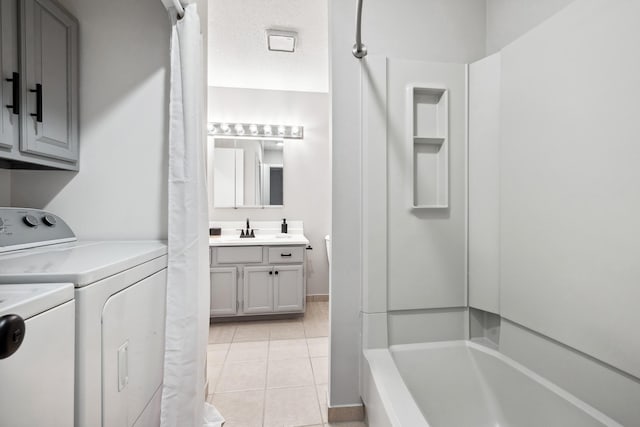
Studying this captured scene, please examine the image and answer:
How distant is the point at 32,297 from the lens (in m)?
0.57

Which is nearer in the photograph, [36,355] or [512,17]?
[36,355]

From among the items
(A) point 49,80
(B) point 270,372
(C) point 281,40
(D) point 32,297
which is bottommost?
(B) point 270,372

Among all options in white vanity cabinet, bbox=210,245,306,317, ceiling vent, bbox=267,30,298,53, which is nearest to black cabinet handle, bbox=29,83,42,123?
ceiling vent, bbox=267,30,298,53

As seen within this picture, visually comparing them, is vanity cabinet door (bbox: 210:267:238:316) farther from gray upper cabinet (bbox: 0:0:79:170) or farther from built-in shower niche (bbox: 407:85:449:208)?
built-in shower niche (bbox: 407:85:449:208)

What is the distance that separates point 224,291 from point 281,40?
92.7 inches

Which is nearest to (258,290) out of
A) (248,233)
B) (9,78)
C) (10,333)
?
(248,233)

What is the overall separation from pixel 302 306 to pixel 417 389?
1614 millimetres

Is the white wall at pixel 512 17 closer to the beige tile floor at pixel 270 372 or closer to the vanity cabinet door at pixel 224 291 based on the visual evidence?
the beige tile floor at pixel 270 372

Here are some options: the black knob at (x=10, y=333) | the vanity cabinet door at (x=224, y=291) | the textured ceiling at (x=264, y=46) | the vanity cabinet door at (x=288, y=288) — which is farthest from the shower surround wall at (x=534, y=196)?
the vanity cabinet door at (x=224, y=291)

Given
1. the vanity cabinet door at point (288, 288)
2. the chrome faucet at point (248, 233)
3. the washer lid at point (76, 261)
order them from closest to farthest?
the washer lid at point (76, 261) < the vanity cabinet door at point (288, 288) < the chrome faucet at point (248, 233)

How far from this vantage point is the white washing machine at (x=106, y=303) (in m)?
0.70

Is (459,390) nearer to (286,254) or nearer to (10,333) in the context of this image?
(10,333)

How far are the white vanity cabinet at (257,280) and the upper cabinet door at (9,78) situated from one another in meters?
1.77

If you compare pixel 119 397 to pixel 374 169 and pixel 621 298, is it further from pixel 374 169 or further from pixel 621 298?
pixel 621 298
